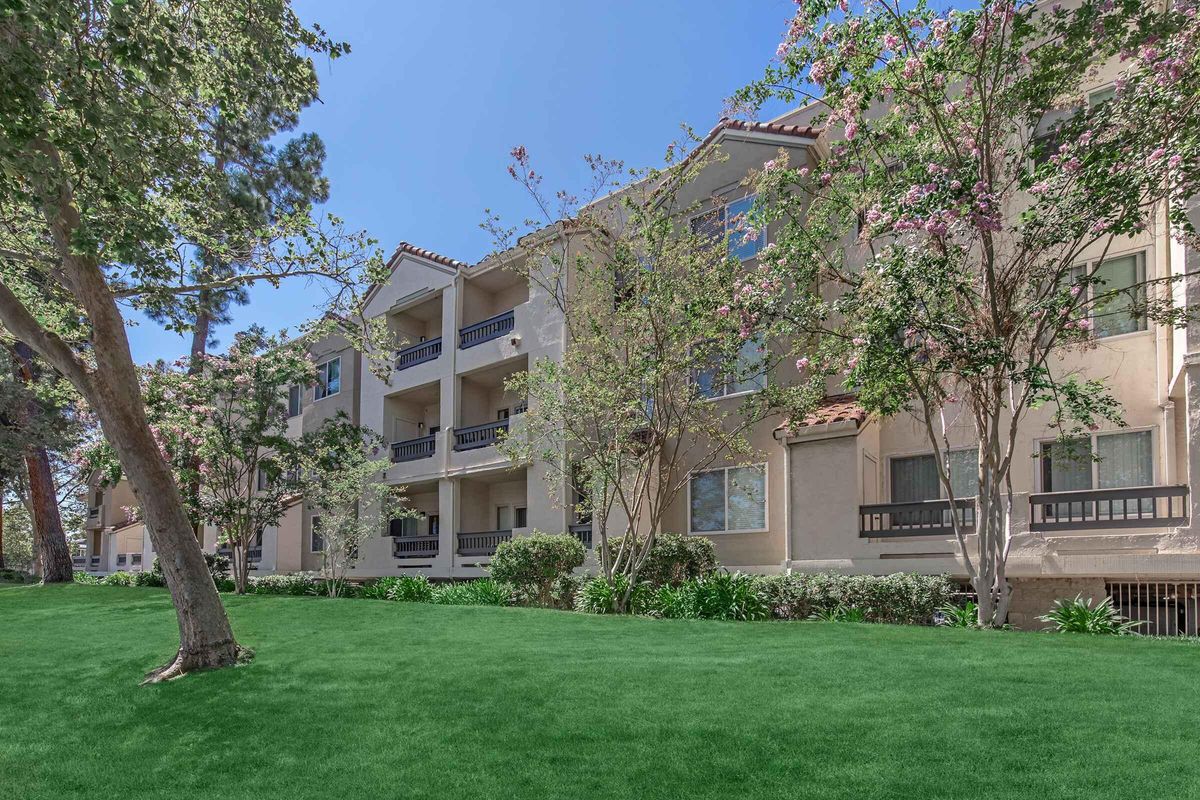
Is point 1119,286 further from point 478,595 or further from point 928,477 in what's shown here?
point 478,595

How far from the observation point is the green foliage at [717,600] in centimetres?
1366

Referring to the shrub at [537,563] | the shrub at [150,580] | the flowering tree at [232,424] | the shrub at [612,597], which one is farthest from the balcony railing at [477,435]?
the shrub at [150,580]

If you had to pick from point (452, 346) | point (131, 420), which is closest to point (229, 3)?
point (131, 420)

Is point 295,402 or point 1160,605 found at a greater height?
point 295,402

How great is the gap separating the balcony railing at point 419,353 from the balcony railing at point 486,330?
127 cm

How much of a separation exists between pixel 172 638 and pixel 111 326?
5.36 m

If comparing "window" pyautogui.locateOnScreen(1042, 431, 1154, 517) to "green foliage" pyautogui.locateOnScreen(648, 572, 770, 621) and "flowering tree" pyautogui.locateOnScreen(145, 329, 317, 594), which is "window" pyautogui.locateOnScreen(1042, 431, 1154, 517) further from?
"flowering tree" pyautogui.locateOnScreen(145, 329, 317, 594)

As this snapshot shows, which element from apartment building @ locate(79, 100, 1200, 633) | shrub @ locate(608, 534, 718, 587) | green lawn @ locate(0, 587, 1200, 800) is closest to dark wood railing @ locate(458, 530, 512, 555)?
apartment building @ locate(79, 100, 1200, 633)

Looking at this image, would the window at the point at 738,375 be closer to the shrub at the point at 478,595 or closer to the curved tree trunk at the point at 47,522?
the shrub at the point at 478,595

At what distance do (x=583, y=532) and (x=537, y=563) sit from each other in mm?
3766

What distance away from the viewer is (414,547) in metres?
25.2

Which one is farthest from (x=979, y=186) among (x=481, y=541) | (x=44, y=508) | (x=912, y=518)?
(x=44, y=508)

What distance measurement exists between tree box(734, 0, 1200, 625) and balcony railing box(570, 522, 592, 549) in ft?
29.0

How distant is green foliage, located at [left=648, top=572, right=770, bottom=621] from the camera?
13656mm
